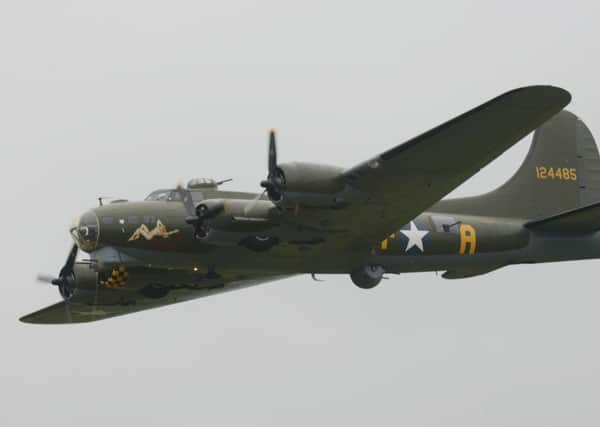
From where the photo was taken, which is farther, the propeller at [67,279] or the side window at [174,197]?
the propeller at [67,279]

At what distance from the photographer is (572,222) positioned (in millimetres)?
26844

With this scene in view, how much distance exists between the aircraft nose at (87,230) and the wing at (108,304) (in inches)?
146

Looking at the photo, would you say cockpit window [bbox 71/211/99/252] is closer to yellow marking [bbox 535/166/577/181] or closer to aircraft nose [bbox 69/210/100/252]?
aircraft nose [bbox 69/210/100/252]

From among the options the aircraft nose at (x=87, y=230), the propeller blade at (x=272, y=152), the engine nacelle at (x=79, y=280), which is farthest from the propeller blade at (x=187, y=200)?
the engine nacelle at (x=79, y=280)

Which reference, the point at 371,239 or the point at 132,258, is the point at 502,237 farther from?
the point at 132,258

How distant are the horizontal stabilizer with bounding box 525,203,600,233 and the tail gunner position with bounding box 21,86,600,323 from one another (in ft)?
0.08

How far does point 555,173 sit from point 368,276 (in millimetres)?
6184

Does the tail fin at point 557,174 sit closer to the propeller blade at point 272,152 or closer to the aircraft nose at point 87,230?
the propeller blade at point 272,152

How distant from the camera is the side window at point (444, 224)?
26281 mm

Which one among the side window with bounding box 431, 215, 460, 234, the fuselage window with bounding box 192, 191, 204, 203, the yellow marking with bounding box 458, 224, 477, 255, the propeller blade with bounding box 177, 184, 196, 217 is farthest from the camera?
the yellow marking with bounding box 458, 224, 477, 255

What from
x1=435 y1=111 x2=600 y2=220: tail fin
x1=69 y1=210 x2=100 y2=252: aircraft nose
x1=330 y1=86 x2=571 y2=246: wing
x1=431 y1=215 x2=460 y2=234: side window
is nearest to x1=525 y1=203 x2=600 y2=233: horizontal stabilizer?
x1=435 y1=111 x2=600 y2=220: tail fin

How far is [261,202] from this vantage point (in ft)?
78.9

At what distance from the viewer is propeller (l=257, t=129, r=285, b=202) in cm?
2295

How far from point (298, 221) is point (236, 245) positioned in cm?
146
